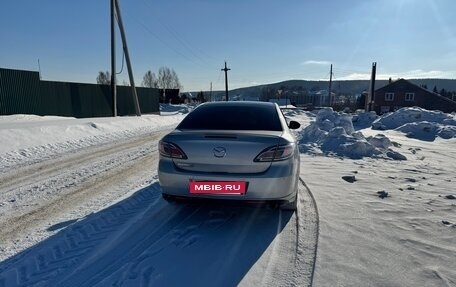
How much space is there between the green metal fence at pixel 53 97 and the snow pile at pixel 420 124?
18107mm

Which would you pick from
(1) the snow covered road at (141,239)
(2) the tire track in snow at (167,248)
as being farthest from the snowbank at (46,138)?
(2) the tire track in snow at (167,248)

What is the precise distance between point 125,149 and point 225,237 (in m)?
7.35

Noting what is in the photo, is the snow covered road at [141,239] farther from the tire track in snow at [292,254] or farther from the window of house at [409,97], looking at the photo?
the window of house at [409,97]

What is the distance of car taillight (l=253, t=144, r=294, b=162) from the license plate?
0.34 meters

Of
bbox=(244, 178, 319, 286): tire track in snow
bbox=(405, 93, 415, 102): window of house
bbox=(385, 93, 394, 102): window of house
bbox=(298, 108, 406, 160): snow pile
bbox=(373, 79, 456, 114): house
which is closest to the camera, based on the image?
bbox=(244, 178, 319, 286): tire track in snow

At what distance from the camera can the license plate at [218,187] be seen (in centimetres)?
362

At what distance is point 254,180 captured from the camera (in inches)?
141

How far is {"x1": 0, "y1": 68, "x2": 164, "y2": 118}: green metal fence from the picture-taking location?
1739 centimetres

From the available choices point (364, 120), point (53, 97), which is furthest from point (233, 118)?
point (364, 120)

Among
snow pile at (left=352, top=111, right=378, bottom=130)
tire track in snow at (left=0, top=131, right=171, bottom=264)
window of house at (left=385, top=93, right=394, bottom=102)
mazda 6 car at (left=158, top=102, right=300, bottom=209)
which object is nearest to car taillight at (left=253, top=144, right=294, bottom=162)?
mazda 6 car at (left=158, top=102, right=300, bottom=209)

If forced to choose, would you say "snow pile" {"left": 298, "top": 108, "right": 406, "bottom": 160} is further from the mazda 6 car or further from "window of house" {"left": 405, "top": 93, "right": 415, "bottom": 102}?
"window of house" {"left": 405, "top": 93, "right": 415, "bottom": 102}

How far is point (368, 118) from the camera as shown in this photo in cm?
2438

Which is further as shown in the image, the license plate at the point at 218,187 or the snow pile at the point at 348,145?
the snow pile at the point at 348,145

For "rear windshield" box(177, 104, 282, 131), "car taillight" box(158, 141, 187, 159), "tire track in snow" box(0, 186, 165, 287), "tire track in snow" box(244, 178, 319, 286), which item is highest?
"rear windshield" box(177, 104, 282, 131)
